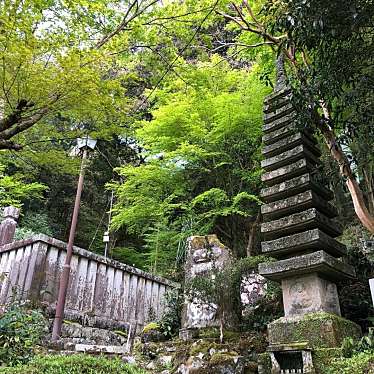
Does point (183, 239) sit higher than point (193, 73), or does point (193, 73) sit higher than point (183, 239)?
point (193, 73)

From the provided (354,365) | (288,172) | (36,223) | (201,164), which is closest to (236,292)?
(288,172)

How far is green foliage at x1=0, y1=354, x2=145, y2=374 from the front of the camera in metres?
3.78

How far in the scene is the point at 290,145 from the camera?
606 centimetres

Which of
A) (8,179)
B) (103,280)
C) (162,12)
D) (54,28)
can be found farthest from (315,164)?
(8,179)

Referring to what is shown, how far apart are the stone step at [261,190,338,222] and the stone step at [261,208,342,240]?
0.45 ft

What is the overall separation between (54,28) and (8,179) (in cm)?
691

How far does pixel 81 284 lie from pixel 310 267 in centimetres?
516

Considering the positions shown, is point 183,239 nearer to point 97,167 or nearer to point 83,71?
point 83,71

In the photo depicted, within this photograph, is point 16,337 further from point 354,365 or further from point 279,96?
point 279,96

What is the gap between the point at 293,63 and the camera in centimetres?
620

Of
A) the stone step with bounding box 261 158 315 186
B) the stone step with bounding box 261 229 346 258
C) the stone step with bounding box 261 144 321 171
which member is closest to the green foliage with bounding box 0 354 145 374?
the stone step with bounding box 261 229 346 258

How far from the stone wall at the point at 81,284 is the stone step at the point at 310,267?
4426 millimetres

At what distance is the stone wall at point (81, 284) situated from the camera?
741 cm

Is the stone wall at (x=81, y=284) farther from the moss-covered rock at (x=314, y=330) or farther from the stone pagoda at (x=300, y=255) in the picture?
the moss-covered rock at (x=314, y=330)
